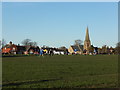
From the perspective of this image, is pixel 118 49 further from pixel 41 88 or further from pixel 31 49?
pixel 41 88

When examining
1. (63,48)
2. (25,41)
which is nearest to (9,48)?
(25,41)

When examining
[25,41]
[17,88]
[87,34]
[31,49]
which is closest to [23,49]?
[31,49]

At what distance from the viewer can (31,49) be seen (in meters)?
160

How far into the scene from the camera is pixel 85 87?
35.4 feet

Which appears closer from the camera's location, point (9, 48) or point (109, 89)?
point (109, 89)

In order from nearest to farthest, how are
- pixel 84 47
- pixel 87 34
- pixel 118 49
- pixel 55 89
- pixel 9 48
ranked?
pixel 55 89 < pixel 118 49 < pixel 9 48 < pixel 84 47 < pixel 87 34

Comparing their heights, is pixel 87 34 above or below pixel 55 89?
above

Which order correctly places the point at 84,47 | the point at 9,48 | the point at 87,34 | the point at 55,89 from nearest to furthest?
the point at 55,89
the point at 9,48
the point at 84,47
the point at 87,34

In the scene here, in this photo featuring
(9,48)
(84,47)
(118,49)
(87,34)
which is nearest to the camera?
(118,49)

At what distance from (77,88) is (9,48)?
489ft

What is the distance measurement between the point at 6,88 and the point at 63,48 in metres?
187

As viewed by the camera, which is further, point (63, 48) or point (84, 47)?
point (63, 48)

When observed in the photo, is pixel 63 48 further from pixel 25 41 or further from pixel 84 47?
pixel 25 41

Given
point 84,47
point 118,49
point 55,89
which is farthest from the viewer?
point 84,47
